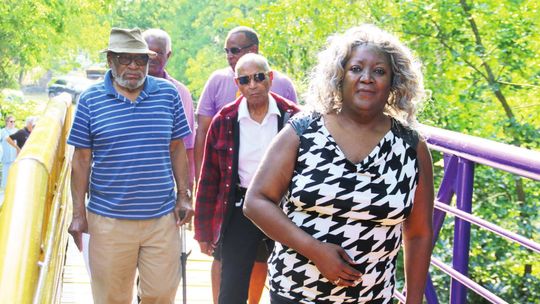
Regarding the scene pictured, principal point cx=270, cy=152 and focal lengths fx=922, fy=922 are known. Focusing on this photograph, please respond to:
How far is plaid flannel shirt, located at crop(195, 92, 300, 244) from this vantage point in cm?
495

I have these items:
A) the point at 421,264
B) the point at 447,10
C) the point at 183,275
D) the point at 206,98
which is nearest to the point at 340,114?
the point at 421,264

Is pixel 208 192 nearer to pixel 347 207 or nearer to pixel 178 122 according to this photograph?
pixel 178 122

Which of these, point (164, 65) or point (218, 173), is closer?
point (218, 173)

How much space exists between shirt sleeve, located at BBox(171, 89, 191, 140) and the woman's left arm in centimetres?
193

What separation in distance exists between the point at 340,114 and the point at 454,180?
1.21 metres

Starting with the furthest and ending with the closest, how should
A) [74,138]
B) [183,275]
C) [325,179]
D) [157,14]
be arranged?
[157,14] < [183,275] < [74,138] < [325,179]

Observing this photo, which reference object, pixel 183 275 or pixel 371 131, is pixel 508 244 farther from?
pixel 371 131

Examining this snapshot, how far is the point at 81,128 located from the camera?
4.54 meters

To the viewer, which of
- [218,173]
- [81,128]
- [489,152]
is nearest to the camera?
[489,152]

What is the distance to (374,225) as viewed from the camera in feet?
9.58

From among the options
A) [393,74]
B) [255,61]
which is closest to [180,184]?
[255,61]

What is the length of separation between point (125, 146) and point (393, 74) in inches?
75.3

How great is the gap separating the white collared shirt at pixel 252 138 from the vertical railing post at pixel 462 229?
1288mm

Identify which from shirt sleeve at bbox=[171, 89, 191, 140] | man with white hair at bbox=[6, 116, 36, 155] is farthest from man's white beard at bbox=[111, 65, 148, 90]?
man with white hair at bbox=[6, 116, 36, 155]
